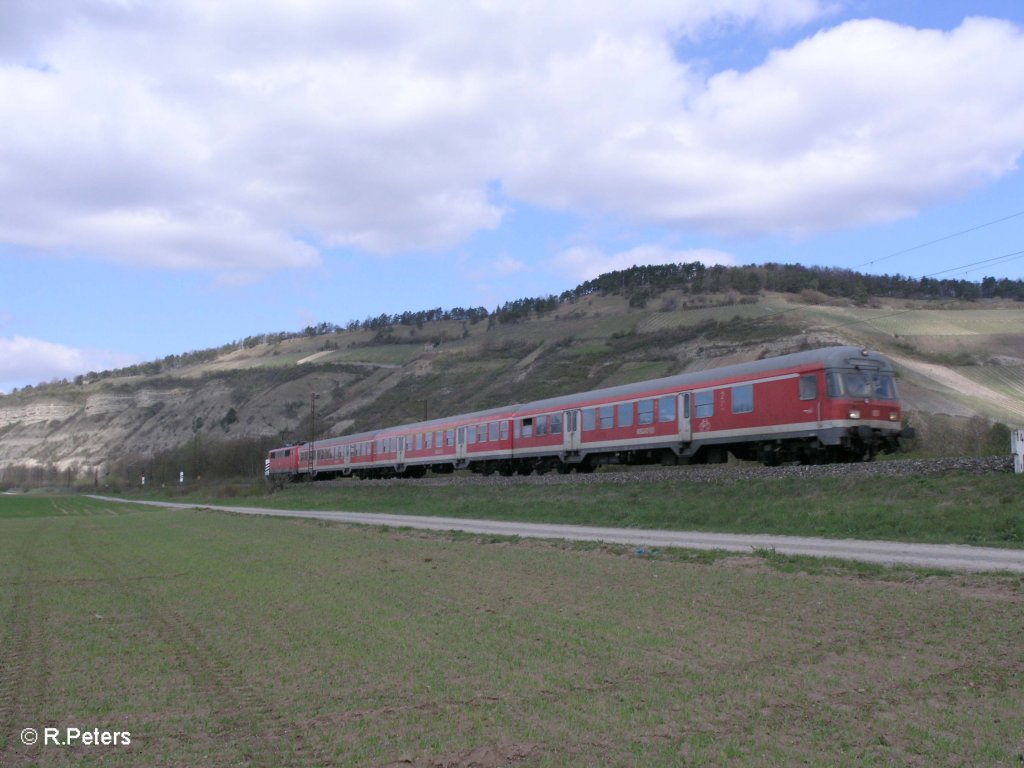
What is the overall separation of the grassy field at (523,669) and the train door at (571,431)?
72.6 ft

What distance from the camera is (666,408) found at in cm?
3128

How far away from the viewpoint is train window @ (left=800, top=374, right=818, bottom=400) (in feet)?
83.5

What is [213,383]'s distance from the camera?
149 metres

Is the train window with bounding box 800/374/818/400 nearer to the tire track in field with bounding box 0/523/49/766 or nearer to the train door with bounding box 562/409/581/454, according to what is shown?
the train door with bounding box 562/409/581/454

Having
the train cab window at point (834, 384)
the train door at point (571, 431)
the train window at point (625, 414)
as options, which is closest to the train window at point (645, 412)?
the train window at point (625, 414)

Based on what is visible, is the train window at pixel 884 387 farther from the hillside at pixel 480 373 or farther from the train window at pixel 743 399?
the hillside at pixel 480 373

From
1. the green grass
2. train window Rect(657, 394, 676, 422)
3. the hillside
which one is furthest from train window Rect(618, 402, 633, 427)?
the hillside

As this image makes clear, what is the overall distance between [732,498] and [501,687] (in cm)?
1821

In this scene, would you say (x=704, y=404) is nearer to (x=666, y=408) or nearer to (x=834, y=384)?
(x=666, y=408)

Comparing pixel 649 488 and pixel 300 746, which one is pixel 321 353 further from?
pixel 300 746

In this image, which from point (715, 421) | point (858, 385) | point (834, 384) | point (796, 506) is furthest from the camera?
point (715, 421)

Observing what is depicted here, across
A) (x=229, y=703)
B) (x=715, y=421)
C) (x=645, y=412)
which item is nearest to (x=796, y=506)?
(x=715, y=421)

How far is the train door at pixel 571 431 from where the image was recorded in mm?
37031

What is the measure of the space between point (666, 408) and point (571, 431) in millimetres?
6866
